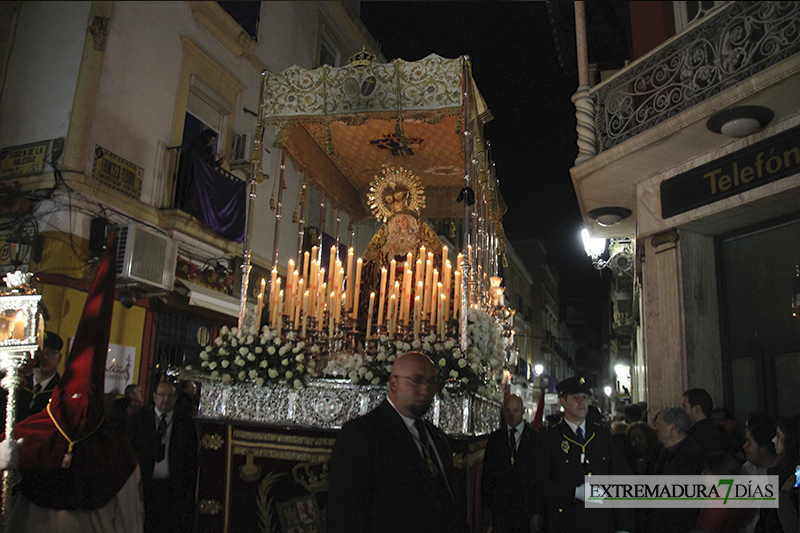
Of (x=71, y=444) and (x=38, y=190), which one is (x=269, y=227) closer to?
(x=38, y=190)

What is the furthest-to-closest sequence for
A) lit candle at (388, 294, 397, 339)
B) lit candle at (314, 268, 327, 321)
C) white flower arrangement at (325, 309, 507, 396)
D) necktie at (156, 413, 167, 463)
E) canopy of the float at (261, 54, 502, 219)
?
canopy of the float at (261, 54, 502, 219), lit candle at (314, 268, 327, 321), lit candle at (388, 294, 397, 339), necktie at (156, 413, 167, 463), white flower arrangement at (325, 309, 507, 396)

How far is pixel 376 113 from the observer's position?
6.08 m

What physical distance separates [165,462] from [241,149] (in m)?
8.09

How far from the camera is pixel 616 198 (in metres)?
7.20

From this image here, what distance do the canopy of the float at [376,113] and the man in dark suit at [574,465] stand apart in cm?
297

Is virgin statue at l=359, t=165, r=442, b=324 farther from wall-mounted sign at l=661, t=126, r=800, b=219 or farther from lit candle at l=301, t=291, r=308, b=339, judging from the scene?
wall-mounted sign at l=661, t=126, r=800, b=219

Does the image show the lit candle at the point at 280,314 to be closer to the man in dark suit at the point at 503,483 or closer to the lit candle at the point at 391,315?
the lit candle at the point at 391,315

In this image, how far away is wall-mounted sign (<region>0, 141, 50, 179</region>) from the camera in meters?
8.73

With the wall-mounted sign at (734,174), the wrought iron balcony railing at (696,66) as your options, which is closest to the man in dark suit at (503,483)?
the wall-mounted sign at (734,174)

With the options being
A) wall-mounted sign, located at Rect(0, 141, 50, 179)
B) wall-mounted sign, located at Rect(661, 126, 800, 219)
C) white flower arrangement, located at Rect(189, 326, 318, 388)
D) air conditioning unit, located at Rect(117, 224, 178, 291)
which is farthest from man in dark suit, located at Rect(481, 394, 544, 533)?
wall-mounted sign, located at Rect(0, 141, 50, 179)

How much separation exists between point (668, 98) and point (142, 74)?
7.91 meters

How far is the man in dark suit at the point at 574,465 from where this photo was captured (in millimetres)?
3836

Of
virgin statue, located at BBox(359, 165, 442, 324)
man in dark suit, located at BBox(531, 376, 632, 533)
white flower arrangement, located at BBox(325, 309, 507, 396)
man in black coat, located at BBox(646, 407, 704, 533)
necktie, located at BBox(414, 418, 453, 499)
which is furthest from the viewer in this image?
virgin statue, located at BBox(359, 165, 442, 324)

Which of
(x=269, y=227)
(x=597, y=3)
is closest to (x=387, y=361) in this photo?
(x=597, y=3)
